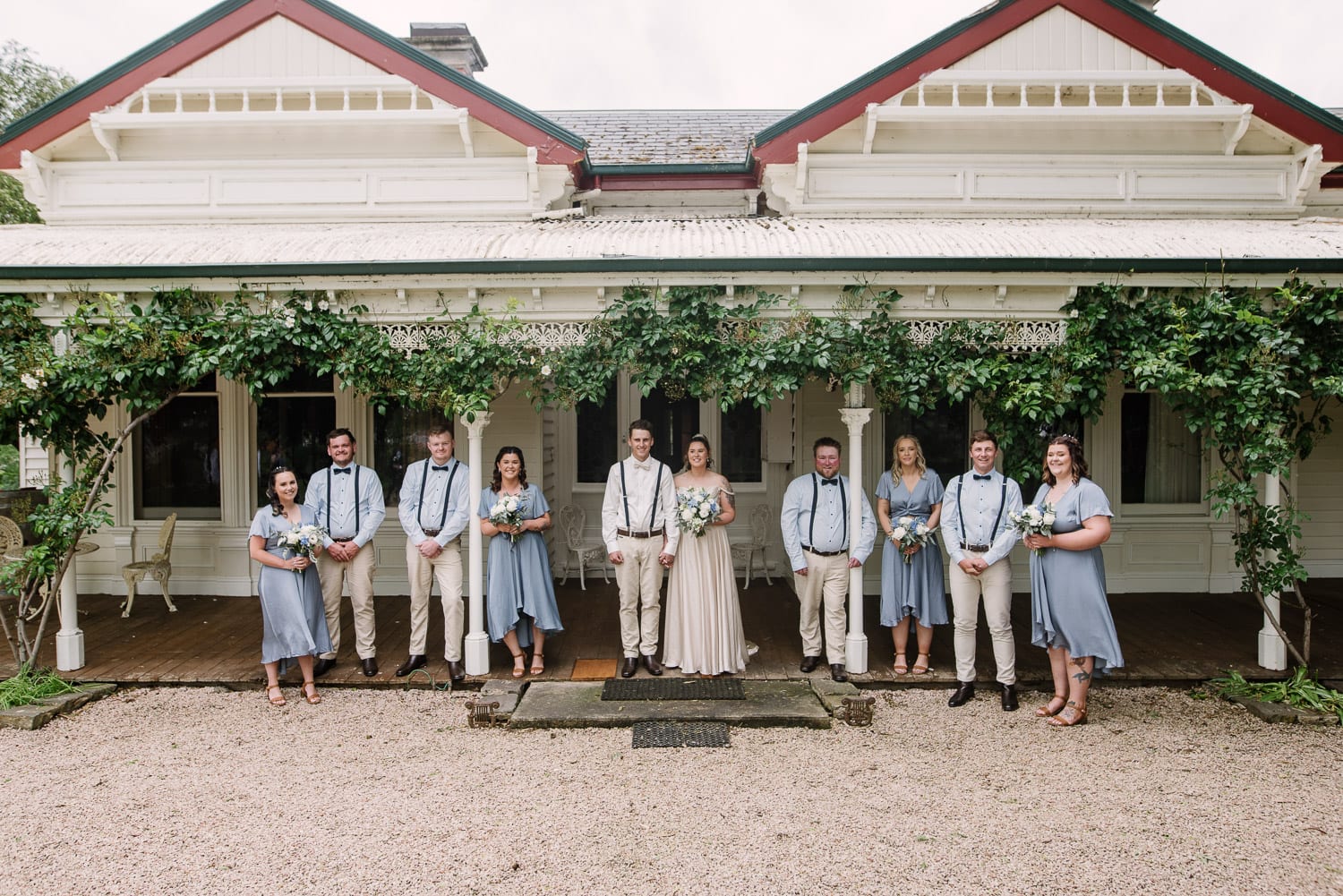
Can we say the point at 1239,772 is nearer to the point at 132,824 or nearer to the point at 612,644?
the point at 612,644

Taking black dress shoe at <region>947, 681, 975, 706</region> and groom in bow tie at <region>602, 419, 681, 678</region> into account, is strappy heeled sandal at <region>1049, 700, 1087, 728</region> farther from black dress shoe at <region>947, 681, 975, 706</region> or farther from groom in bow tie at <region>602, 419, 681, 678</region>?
groom in bow tie at <region>602, 419, 681, 678</region>

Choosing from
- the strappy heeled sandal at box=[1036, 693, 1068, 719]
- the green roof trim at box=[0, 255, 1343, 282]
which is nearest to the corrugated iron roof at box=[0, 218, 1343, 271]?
the green roof trim at box=[0, 255, 1343, 282]

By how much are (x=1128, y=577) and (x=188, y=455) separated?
10666 mm

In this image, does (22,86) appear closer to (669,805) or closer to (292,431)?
(292,431)

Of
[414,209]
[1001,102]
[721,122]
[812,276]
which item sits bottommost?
[812,276]

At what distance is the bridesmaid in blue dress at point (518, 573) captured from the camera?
20.0 feet

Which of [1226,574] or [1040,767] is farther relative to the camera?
[1226,574]

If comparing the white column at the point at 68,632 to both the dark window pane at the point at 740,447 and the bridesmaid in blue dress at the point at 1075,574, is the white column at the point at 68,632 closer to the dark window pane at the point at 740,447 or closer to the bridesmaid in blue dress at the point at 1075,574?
the dark window pane at the point at 740,447

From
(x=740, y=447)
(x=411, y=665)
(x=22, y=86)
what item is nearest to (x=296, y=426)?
(x=411, y=665)

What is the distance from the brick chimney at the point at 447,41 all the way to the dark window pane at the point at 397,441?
17.1ft

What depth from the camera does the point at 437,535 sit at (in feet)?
20.1

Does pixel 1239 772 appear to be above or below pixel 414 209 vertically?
below

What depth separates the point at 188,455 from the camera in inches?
352

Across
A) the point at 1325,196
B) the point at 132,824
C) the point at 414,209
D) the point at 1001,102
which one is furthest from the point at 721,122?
the point at 132,824
